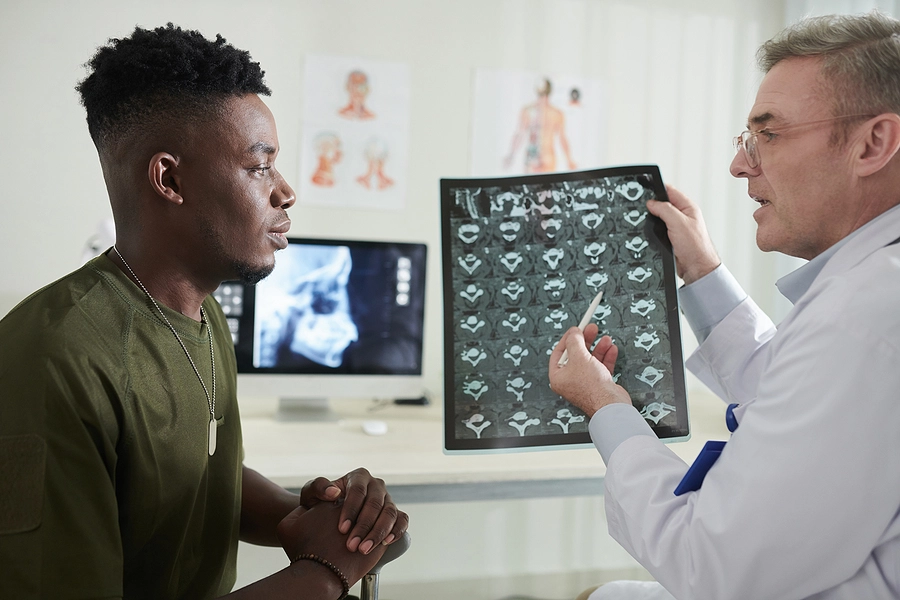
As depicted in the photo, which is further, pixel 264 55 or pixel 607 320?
pixel 264 55

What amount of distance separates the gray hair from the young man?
2.70ft

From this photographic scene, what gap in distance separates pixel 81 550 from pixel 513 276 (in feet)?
2.95

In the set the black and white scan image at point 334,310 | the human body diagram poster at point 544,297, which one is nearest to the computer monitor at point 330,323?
the black and white scan image at point 334,310

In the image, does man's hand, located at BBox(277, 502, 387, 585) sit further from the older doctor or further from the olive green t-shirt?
the older doctor

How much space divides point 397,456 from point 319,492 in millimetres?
813

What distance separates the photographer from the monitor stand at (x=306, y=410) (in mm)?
2428

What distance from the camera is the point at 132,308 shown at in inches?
40.8

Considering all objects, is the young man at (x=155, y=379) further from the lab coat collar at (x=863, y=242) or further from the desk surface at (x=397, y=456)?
the lab coat collar at (x=863, y=242)

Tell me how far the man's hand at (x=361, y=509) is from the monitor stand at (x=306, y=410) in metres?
1.17

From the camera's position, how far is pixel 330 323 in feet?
7.86

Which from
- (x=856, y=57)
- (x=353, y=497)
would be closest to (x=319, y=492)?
(x=353, y=497)

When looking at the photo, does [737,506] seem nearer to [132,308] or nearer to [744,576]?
[744,576]

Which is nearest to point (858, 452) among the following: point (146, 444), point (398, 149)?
point (146, 444)

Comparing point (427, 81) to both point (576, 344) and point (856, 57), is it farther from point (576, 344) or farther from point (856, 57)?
point (856, 57)
